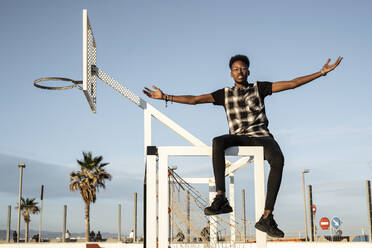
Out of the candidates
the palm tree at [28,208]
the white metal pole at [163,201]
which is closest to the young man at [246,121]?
the white metal pole at [163,201]

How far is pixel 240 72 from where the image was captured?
13.2 feet

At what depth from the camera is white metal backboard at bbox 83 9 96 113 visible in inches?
198

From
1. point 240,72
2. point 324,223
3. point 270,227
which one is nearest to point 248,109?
point 240,72

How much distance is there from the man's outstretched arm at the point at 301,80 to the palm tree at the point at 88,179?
27886mm

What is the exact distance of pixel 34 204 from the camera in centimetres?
4591

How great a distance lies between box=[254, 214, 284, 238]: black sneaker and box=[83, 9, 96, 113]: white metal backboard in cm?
244

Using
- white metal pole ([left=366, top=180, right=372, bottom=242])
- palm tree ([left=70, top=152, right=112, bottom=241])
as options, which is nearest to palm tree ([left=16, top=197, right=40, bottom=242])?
palm tree ([left=70, top=152, right=112, bottom=241])

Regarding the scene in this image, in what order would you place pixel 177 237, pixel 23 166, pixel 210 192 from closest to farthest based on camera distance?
1. pixel 177 237
2. pixel 210 192
3. pixel 23 166

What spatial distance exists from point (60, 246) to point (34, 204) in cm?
3256

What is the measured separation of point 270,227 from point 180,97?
4.57 feet

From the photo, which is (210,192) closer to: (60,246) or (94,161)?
(60,246)

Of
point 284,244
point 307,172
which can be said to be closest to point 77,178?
point 307,172

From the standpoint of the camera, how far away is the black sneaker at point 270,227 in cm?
357

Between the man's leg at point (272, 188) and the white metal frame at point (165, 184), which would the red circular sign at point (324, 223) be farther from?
the man's leg at point (272, 188)
